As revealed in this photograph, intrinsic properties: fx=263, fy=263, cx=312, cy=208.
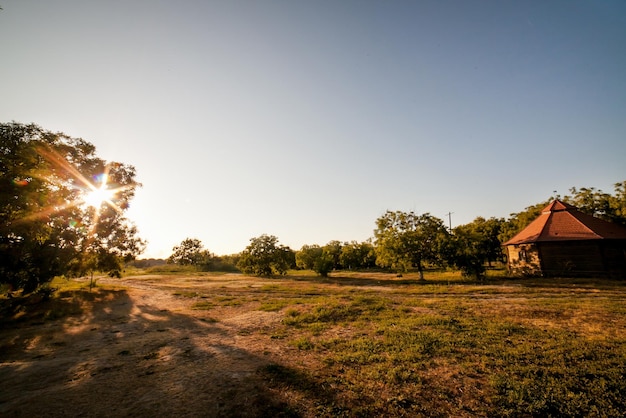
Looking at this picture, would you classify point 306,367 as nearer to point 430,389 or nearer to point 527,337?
point 430,389

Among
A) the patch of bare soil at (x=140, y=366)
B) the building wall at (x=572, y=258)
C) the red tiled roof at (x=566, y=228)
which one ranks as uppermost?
the red tiled roof at (x=566, y=228)

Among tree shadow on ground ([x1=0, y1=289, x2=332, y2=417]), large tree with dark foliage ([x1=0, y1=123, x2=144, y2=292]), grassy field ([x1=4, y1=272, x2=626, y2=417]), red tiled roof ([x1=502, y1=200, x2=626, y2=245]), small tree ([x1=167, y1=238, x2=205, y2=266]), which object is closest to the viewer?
grassy field ([x1=4, y1=272, x2=626, y2=417])

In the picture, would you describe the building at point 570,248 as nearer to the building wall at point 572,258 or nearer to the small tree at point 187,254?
the building wall at point 572,258

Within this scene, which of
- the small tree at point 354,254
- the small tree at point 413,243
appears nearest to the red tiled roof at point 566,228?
the small tree at point 413,243

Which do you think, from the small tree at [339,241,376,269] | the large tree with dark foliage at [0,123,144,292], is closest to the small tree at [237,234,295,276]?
the small tree at [339,241,376,269]

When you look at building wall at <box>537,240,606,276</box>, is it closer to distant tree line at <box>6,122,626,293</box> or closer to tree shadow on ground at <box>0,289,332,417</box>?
distant tree line at <box>6,122,626,293</box>

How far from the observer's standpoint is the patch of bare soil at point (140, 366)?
18.5ft

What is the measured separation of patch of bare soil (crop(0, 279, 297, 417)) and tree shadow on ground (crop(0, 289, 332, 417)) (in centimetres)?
2

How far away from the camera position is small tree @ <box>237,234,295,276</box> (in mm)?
49188

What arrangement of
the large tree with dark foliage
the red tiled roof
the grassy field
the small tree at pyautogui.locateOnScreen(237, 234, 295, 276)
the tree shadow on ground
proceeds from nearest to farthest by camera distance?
1. the grassy field
2. the tree shadow on ground
3. the large tree with dark foliage
4. the red tiled roof
5. the small tree at pyautogui.locateOnScreen(237, 234, 295, 276)

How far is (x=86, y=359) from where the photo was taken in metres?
8.80

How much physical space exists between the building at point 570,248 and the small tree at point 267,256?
113ft

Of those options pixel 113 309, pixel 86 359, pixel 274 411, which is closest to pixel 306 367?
pixel 274 411

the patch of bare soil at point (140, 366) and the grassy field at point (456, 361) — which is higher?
the grassy field at point (456, 361)
